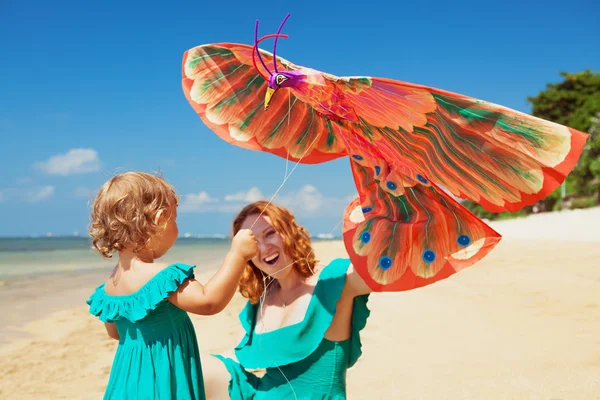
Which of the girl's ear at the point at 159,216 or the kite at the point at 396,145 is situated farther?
the girl's ear at the point at 159,216

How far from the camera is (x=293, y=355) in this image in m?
2.19

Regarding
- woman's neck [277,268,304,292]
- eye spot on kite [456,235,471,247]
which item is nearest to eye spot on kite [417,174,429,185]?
eye spot on kite [456,235,471,247]

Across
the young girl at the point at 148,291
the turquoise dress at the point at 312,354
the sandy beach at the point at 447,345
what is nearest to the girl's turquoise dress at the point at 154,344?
the young girl at the point at 148,291

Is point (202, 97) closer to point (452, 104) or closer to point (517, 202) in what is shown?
point (452, 104)

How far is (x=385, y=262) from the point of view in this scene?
2.20 meters

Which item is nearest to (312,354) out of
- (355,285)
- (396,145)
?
(355,285)

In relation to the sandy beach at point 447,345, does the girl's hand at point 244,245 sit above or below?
above

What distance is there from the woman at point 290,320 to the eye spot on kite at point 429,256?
0.95 feet

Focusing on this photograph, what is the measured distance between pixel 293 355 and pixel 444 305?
3.73 metres

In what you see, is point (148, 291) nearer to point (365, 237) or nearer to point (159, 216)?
point (159, 216)

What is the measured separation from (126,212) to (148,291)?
0.96 ft

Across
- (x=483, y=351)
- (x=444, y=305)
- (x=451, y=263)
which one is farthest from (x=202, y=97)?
(x=444, y=305)

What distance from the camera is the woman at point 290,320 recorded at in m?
2.19

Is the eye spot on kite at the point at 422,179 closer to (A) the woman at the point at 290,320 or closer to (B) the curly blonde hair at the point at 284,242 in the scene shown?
(A) the woman at the point at 290,320
